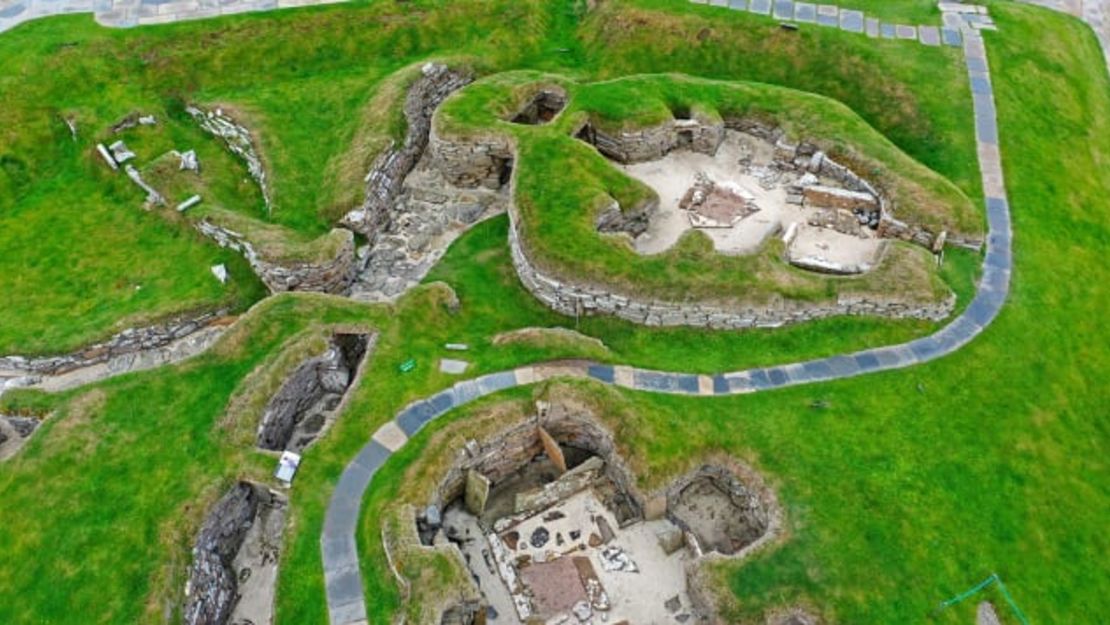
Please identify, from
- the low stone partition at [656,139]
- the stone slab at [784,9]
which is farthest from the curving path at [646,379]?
the stone slab at [784,9]

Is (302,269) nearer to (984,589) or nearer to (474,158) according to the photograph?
(474,158)

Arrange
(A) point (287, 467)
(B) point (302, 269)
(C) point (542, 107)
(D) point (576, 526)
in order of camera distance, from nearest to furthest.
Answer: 1. (A) point (287, 467)
2. (D) point (576, 526)
3. (B) point (302, 269)
4. (C) point (542, 107)

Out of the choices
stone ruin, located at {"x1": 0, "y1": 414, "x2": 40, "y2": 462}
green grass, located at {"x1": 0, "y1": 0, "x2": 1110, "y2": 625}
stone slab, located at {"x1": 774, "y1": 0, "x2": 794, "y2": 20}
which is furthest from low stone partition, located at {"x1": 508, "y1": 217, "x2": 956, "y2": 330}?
stone slab, located at {"x1": 774, "y1": 0, "x2": 794, "y2": 20}

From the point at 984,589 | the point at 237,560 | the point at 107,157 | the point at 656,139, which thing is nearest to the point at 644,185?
the point at 656,139

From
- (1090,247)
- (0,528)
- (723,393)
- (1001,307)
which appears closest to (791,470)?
(723,393)

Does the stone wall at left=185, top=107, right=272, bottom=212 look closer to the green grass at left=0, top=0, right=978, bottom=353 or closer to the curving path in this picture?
the green grass at left=0, top=0, right=978, bottom=353

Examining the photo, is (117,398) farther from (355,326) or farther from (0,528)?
(355,326)

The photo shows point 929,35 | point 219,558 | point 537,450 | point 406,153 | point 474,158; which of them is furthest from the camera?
point 929,35
